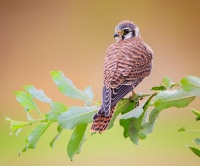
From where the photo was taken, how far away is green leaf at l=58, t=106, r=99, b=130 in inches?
40.2

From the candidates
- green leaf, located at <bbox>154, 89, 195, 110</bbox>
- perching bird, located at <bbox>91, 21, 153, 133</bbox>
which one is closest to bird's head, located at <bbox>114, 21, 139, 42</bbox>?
perching bird, located at <bbox>91, 21, 153, 133</bbox>

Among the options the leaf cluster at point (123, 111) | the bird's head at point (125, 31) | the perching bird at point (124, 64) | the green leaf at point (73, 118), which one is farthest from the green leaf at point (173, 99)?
the bird's head at point (125, 31)

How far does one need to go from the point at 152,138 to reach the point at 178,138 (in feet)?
1.06

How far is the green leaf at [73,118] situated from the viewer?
102 cm

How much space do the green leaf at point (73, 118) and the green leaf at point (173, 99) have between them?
5.0 inches

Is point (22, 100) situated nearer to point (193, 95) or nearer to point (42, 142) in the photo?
point (193, 95)

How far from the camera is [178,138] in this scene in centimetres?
668

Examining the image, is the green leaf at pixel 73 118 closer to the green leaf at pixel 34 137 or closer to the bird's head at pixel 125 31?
the green leaf at pixel 34 137

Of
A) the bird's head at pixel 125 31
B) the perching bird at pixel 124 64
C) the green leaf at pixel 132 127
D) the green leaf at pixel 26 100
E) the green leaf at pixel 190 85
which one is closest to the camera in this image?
the green leaf at pixel 190 85

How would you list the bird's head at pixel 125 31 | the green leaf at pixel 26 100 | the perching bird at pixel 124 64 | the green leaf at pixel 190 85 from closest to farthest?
the green leaf at pixel 190 85 < the green leaf at pixel 26 100 < the perching bird at pixel 124 64 < the bird's head at pixel 125 31

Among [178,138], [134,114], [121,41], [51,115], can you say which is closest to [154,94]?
[134,114]

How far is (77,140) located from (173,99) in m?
0.18

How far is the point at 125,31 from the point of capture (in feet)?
5.78

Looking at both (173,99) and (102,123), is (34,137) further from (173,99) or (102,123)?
(173,99)
